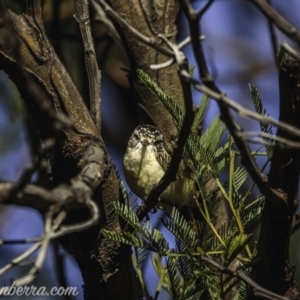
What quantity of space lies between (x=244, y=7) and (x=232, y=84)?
70 cm

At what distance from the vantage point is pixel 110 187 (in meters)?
2.66

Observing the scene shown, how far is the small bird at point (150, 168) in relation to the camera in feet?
13.2

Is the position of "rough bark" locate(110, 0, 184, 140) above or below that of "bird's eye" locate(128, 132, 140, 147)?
above

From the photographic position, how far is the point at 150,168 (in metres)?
4.11

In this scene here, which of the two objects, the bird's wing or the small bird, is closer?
the small bird

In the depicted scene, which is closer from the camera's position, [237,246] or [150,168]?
[237,246]

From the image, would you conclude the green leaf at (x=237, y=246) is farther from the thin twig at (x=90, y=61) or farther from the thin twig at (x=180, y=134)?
the thin twig at (x=90, y=61)

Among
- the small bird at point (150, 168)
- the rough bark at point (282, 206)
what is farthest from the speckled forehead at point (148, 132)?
the rough bark at point (282, 206)

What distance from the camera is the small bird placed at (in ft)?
13.2

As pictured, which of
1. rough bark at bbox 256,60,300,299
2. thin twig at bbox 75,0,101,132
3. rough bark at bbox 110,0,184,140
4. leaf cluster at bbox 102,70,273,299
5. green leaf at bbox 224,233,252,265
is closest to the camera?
rough bark at bbox 256,60,300,299

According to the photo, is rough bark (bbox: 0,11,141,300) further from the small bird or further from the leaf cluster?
the small bird

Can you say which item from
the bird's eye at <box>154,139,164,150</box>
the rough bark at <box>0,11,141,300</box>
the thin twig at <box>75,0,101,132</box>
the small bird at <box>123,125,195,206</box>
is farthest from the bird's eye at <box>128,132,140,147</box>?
the rough bark at <box>0,11,141,300</box>

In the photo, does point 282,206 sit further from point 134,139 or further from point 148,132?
point 134,139

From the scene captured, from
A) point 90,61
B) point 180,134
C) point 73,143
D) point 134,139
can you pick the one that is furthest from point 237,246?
point 134,139
